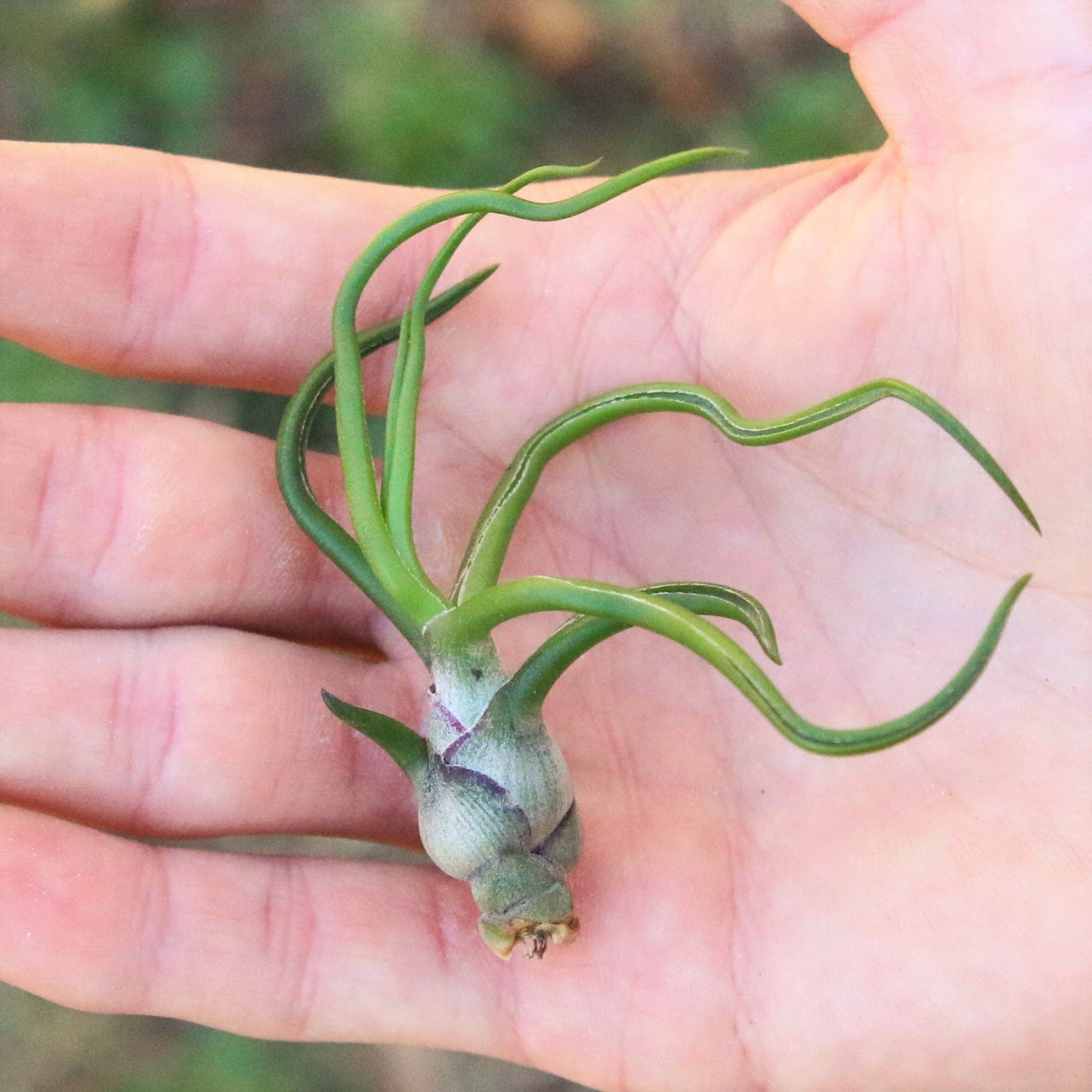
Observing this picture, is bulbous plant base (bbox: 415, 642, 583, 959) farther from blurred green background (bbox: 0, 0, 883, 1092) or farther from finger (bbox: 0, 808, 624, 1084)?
blurred green background (bbox: 0, 0, 883, 1092)

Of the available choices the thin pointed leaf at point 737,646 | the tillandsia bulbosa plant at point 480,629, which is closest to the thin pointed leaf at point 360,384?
the tillandsia bulbosa plant at point 480,629

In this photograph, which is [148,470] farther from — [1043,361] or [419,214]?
[1043,361]

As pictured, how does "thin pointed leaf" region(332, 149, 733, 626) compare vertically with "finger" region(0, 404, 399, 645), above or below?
above

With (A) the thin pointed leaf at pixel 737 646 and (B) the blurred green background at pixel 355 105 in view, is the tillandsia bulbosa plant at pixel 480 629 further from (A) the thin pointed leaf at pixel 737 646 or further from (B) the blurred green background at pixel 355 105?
(B) the blurred green background at pixel 355 105

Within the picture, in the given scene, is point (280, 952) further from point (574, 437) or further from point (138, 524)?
point (574, 437)

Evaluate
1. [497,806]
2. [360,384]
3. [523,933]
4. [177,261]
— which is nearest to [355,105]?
[177,261]

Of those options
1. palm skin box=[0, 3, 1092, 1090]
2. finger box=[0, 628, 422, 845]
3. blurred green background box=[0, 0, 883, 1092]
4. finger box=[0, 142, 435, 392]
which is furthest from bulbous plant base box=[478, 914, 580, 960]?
blurred green background box=[0, 0, 883, 1092]
